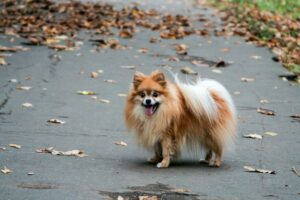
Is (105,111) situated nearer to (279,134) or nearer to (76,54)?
(279,134)

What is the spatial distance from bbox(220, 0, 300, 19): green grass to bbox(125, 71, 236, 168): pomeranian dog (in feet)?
55.1

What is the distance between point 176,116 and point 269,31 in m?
11.6

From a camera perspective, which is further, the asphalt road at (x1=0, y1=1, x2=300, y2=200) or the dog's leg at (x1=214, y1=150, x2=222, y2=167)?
the dog's leg at (x1=214, y1=150, x2=222, y2=167)

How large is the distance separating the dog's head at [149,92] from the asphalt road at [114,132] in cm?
70

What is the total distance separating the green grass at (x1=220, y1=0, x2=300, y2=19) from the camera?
25.8 meters

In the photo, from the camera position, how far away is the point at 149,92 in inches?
323

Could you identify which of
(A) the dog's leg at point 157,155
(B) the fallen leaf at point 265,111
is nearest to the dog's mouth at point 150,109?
(A) the dog's leg at point 157,155

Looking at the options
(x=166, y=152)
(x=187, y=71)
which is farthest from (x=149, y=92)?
(x=187, y=71)

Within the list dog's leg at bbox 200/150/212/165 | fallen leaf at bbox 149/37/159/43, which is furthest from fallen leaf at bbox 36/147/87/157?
fallen leaf at bbox 149/37/159/43

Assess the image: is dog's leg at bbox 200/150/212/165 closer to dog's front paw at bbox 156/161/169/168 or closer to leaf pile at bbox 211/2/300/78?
dog's front paw at bbox 156/161/169/168

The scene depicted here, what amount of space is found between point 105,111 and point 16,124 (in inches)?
66.4

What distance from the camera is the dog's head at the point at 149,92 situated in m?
8.20

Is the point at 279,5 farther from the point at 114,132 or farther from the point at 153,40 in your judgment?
the point at 114,132

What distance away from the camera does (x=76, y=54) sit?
1623 centimetres
